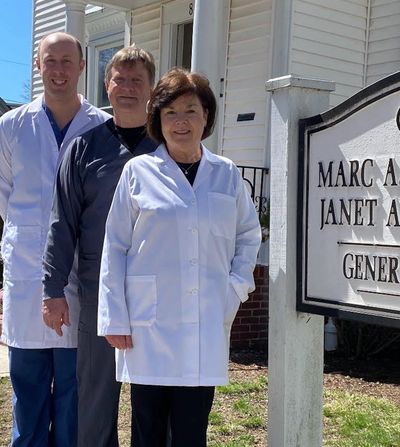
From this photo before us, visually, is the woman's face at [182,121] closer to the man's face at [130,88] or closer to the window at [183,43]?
the man's face at [130,88]

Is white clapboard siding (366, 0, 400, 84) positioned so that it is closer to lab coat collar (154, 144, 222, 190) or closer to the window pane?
the window pane

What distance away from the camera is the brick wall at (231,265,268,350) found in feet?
20.2

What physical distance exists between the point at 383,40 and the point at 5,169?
5.59 metres

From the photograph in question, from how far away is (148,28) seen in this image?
363 inches

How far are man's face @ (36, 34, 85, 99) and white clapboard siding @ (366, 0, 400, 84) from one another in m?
5.07

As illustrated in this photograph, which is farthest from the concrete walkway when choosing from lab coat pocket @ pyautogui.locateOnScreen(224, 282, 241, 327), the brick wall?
lab coat pocket @ pyautogui.locateOnScreen(224, 282, 241, 327)

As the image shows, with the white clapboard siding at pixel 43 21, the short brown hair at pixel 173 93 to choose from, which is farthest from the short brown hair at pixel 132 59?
the white clapboard siding at pixel 43 21

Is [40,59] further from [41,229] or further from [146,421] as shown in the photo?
[146,421]

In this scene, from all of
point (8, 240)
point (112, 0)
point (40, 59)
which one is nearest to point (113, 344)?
point (8, 240)

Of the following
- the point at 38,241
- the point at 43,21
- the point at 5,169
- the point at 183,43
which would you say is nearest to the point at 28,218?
the point at 38,241

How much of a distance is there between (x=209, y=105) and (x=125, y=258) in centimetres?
64

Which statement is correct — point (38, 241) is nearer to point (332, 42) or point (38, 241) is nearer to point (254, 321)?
point (254, 321)

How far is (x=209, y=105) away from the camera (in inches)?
103

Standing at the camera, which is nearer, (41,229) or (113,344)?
(113,344)
